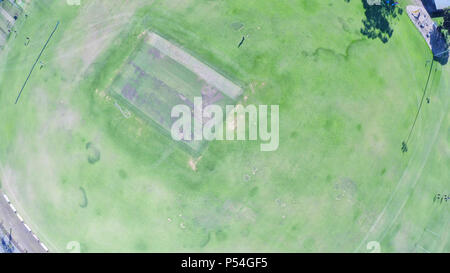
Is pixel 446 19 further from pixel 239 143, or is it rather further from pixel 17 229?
pixel 17 229

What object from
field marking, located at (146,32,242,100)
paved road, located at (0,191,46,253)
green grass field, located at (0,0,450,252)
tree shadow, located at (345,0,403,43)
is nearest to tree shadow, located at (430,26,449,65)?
green grass field, located at (0,0,450,252)

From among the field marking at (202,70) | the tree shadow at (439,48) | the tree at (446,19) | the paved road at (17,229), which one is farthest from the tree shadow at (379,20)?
the paved road at (17,229)

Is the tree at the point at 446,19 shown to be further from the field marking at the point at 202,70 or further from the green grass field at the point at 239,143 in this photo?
the field marking at the point at 202,70

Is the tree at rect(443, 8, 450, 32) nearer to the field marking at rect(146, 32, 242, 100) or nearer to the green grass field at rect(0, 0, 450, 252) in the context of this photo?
the green grass field at rect(0, 0, 450, 252)

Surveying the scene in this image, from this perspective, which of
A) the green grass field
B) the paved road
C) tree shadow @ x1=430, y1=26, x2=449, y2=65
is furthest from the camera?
tree shadow @ x1=430, y1=26, x2=449, y2=65

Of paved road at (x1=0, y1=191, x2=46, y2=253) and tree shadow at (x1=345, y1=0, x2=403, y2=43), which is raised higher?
tree shadow at (x1=345, y1=0, x2=403, y2=43)
